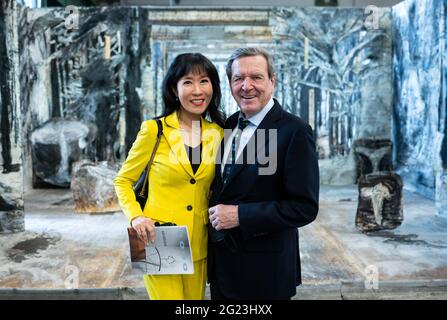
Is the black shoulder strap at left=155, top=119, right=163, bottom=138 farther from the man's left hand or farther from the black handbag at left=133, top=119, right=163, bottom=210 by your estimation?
the man's left hand

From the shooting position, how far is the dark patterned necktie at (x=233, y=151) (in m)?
1.79

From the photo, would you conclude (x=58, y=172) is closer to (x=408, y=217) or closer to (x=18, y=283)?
(x=18, y=283)

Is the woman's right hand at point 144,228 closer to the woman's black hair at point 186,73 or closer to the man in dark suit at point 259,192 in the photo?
the man in dark suit at point 259,192

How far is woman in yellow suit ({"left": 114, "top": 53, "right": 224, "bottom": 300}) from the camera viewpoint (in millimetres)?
1885

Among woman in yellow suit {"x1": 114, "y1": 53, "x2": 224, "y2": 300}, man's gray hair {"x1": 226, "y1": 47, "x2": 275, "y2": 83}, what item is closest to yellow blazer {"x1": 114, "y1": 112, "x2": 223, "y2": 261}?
woman in yellow suit {"x1": 114, "y1": 53, "x2": 224, "y2": 300}

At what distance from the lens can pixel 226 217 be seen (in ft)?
5.56

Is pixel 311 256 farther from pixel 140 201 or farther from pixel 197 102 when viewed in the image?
pixel 197 102

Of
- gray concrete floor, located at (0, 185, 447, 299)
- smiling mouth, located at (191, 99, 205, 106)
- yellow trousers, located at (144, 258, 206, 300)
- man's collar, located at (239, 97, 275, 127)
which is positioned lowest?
gray concrete floor, located at (0, 185, 447, 299)

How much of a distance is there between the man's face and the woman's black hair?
6.6 inches

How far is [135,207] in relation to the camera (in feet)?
6.23

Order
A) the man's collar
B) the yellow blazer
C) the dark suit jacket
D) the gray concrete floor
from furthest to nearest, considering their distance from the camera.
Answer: the gray concrete floor, the yellow blazer, the man's collar, the dark suit jacket

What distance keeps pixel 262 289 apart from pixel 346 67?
7461mm

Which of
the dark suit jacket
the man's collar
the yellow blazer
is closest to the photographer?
the dark suit jacket

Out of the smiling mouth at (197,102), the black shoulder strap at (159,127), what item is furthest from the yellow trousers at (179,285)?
the smiling mouth at (197,102)
